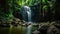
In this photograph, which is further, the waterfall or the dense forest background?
the waterfall

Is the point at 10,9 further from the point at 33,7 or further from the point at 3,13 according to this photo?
the point at 33,7

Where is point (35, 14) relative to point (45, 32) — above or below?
below

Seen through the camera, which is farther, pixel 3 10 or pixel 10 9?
pixel 10 9

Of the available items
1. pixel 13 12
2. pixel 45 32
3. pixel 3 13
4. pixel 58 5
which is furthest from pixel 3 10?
pixel 45 32

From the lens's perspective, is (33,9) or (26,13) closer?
(33,9)

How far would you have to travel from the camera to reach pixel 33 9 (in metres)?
23.6

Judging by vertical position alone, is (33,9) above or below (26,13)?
above

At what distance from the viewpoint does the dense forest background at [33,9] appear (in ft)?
62.0

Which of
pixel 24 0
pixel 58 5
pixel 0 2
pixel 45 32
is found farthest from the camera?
pixel 24 0

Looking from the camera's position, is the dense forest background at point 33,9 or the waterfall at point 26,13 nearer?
the dense forest background at point 33,9

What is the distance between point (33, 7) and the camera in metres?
23.7

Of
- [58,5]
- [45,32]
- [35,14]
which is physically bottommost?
[35,14]

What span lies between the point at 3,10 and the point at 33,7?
17.8ft

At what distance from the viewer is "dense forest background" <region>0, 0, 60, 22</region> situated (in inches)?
743
